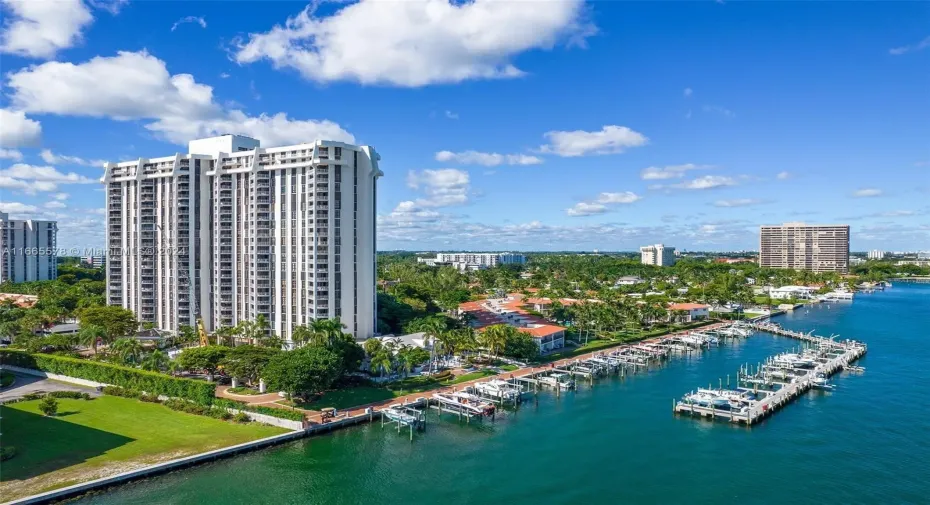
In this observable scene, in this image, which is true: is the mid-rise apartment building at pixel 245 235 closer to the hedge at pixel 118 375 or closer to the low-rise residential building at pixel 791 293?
the hedge at pixel 118 375

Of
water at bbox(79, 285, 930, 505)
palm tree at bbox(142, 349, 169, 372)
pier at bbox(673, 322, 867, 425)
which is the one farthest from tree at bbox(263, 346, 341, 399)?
pier at bbox(673, 322, 867, 425)

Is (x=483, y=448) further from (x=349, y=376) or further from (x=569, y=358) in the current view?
(x=569, y=358)

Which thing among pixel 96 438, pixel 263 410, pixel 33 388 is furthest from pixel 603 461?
pixel 33 388

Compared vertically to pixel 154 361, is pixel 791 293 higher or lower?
lower

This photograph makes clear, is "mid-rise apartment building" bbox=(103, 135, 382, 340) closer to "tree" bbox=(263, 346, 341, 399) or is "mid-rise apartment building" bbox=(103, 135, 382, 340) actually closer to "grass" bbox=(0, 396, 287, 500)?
"tree" bbox=(263, 346, 341, 399)

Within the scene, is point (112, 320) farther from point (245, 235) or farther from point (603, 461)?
point (603, 461)

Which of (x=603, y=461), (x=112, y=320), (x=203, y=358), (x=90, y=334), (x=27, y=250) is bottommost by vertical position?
(x=603, y=461)
